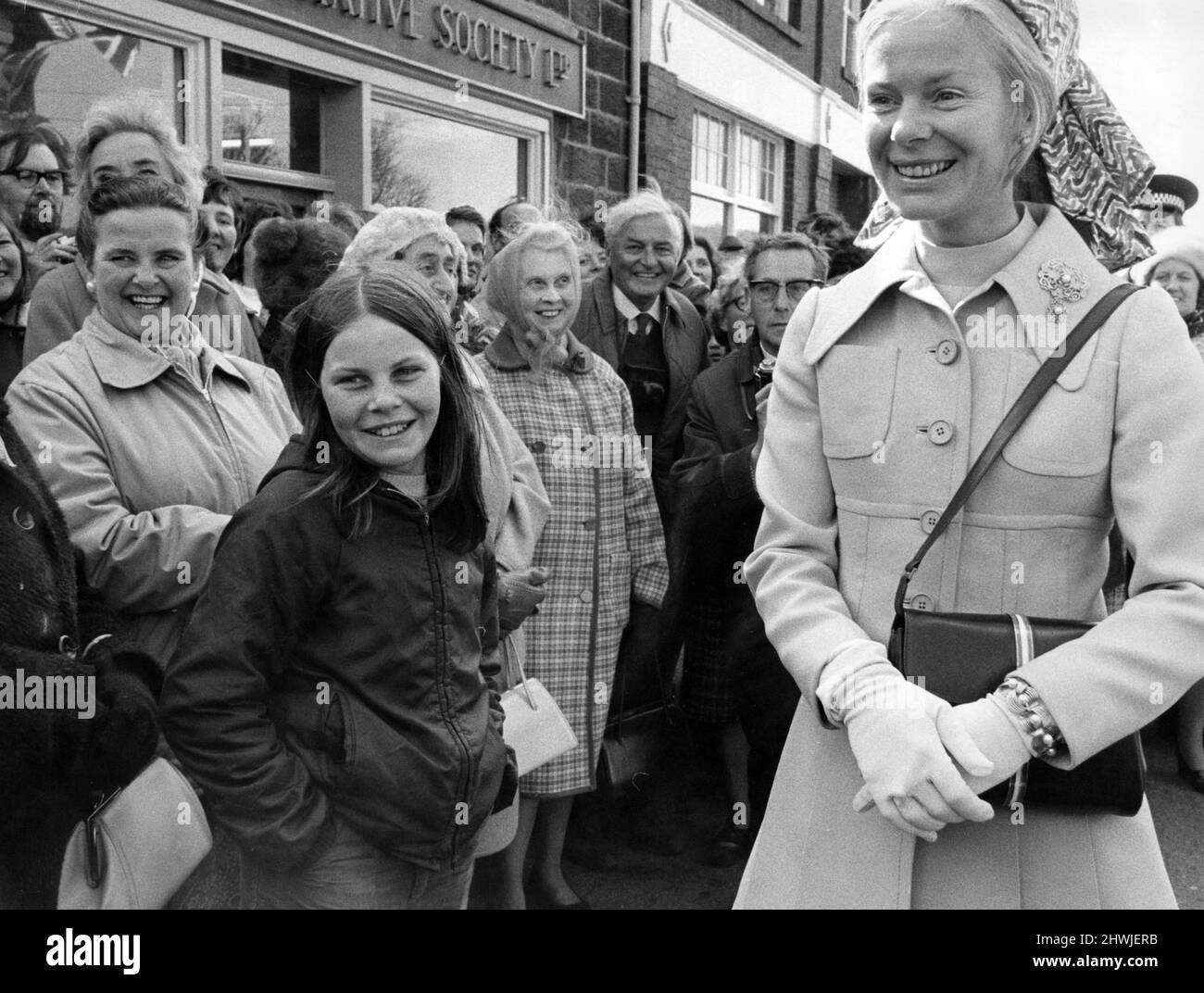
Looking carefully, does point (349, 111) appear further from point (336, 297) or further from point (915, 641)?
point (915, 641)

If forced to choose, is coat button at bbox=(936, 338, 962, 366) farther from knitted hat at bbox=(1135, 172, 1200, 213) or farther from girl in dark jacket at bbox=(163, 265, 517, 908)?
knitted hat at bbox=(1135, 172, 1200, 213)

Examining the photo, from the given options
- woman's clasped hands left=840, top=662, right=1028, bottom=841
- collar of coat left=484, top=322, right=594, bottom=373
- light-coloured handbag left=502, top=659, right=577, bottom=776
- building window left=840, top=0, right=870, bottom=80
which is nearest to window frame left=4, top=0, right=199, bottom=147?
collar of coat left=484, top=322, right=594, bottom=373

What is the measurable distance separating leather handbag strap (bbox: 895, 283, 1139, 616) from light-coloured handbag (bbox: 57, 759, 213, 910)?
1149mm

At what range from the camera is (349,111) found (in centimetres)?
472

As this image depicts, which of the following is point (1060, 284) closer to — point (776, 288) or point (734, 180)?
point (776, 288)

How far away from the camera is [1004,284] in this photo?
146 centimetres

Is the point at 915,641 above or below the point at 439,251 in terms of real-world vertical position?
below

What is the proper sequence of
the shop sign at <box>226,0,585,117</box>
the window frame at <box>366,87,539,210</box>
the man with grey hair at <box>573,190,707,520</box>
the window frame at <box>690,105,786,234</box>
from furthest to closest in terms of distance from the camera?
the window frame at <box>690,105,786,234</box>, the window frame at <box>366,87,539,210</box>, the shop sign at <box>226,0,585,117</box>, the man with grey hair at <box>573,190,707,520</box>

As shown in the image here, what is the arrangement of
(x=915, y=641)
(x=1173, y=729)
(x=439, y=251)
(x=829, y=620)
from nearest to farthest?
(x=915, y=641) < (x=829, y=620) < (x=439, y=251) < (x=1173, y=729)

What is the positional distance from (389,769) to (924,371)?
3.15 feet

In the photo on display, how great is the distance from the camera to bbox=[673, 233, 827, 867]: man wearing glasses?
2984mm

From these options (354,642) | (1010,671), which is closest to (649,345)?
(354,642)
